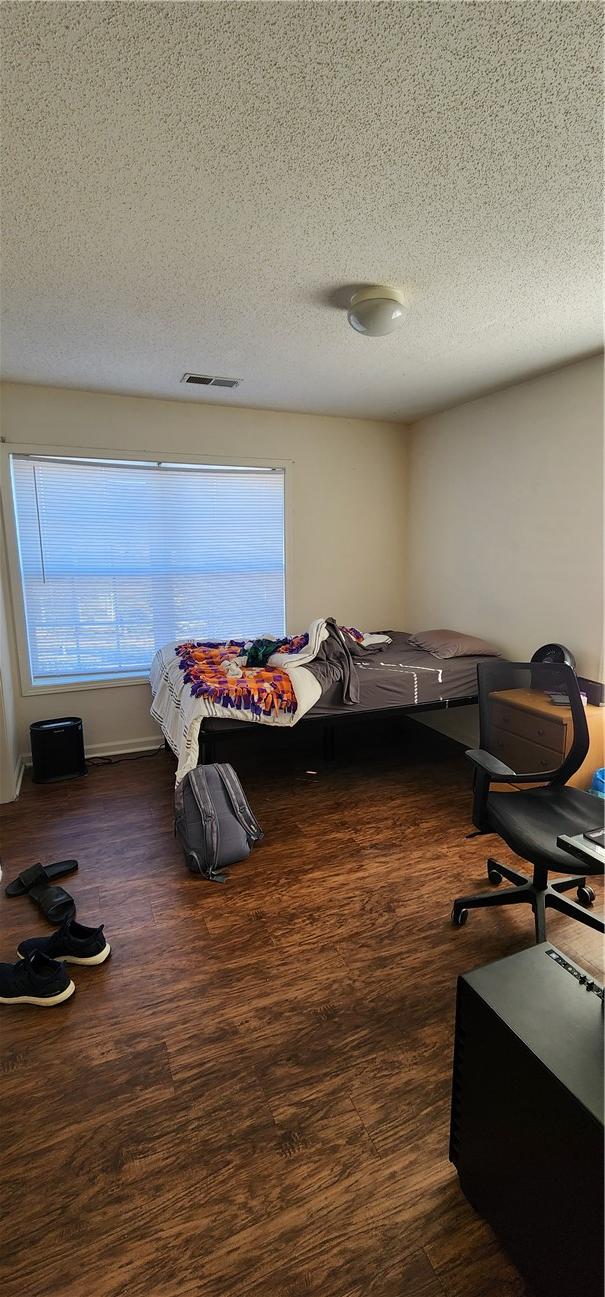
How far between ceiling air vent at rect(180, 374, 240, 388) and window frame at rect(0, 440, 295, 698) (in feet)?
1.87

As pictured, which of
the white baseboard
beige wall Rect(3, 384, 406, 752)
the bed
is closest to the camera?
the bed

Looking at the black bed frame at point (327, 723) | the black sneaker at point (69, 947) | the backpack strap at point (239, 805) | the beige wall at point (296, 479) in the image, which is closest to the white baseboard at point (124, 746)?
the beige wall at point (296, 479)

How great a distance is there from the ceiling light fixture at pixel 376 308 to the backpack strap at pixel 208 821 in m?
2.26

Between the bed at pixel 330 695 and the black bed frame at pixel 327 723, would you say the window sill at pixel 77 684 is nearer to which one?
the bed at pixel 330 695

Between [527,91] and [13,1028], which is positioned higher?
[527,91]

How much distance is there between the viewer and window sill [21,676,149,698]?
12.3 ft

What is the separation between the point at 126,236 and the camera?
73.2 inches

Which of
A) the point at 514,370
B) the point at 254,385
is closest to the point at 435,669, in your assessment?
the point at 514,370

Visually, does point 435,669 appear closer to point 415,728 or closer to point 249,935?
point 415,728

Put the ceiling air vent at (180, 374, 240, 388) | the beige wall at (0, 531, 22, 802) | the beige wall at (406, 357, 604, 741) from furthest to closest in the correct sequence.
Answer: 1. the ceiling air vent at (180, 374, 240, 388)
2. the beige wall at (0, 531, 22, 802)
3. the beige wall at (406, 357, 604, 741)

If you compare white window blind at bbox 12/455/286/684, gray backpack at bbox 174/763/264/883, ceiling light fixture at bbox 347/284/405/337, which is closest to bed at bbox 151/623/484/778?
gray backpack at bbox 174/763/264/883

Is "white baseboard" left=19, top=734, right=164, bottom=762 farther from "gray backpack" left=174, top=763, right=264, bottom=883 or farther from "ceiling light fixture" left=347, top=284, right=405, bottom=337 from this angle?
"ceiling light fixture" left=347, top=284, right=405, bottom=337

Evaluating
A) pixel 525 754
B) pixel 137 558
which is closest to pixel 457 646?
pixel 525 754

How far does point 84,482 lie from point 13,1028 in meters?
3.19
